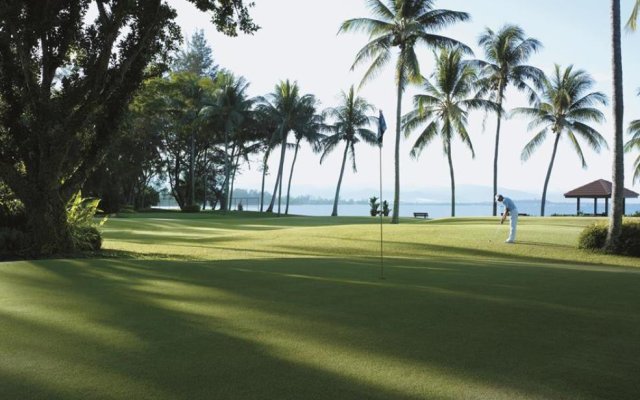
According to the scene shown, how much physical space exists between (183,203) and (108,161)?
19152 millimetres

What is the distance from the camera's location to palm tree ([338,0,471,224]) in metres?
29.6

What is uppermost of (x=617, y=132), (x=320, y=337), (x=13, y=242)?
(x=617, y=132)

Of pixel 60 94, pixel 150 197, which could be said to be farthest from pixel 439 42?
pixel 150 197

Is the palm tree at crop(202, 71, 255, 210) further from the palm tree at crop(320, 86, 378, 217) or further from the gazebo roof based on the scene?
the gazebo roof

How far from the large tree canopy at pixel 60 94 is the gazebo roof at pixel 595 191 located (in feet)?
133

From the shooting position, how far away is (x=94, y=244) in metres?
15.8

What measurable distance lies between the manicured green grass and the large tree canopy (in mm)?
4370

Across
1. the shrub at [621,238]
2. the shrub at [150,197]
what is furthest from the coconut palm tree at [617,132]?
the shrub at [150,197]

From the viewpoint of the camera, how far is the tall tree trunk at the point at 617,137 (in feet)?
53.3

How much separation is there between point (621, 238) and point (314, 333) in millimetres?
14821

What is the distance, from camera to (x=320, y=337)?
16.5 ft

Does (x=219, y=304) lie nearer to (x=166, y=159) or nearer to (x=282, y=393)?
(x=282, y=393)

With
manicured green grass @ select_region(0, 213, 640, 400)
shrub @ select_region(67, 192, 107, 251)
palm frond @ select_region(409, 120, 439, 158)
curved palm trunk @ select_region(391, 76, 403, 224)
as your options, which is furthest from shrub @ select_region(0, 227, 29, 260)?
palm frond @ select_region(409, 120, 439, 158)

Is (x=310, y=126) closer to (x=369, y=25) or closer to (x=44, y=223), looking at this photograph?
(x=369, y=25)
